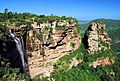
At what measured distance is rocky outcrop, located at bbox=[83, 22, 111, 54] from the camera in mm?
109688

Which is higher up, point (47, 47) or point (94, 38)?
point (47, 47)

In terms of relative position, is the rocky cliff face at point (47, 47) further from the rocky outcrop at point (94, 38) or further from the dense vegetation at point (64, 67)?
the rocky outcrop at point (94, 38)

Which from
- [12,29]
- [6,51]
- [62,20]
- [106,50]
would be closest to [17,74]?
[6,51]

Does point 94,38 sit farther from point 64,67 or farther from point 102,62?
point 64,67

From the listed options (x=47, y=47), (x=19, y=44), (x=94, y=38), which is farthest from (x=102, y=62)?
(x=19, y=44)

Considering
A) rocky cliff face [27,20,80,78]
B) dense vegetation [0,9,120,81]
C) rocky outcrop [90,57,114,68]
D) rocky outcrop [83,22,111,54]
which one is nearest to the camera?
dense vegetation [0,9,120,81]

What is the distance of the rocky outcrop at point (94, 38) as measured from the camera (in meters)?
110

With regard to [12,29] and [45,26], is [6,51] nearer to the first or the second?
[12,29]

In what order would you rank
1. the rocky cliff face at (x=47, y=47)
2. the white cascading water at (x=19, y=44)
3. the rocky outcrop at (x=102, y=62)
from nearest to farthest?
1. the white cascading water at (x=19, y=44)
2. the rocky cliff face at (x=47, y=47)
3. the rocky outcrop at (x=102, y=62)

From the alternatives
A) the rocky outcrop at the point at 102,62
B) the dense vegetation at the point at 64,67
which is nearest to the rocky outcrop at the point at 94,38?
the dense vegetation at the point at 64,67

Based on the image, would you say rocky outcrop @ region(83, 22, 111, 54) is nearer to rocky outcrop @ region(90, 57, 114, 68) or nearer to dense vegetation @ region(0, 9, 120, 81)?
dense vegetation @ region(0, 9, 120, 81)

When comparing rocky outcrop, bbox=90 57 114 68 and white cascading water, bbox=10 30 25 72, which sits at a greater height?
white cascading water, bbox=10 30 25 72

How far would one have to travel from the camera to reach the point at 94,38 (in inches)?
4363

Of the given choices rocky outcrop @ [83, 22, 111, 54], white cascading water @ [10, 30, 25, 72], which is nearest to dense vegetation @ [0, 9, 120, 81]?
white cascading water @ [10, 30, 25, 72]
